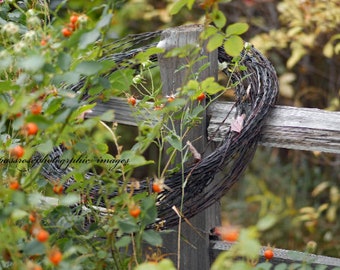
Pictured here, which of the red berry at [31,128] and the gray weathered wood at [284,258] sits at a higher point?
the red berry at [31,128]

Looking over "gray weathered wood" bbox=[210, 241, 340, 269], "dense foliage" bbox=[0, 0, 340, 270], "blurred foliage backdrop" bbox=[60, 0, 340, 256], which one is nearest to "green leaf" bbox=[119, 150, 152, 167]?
"dense foliage" bbox=[0, 0, 340, 270]

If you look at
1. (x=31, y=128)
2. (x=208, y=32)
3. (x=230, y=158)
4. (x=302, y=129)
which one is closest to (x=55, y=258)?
(x=31, y=128)

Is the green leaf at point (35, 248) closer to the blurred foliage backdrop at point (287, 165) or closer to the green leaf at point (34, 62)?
the green leaf at point (34, 62)

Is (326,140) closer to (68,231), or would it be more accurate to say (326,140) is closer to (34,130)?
(68,231)

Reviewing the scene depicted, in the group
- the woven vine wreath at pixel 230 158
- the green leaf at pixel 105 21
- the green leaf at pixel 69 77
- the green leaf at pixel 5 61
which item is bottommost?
the woven vine wreath at pixel 230 158

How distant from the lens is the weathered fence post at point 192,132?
1.83 meters

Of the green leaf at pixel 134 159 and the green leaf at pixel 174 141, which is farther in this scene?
the green leaf at pixel 174 141

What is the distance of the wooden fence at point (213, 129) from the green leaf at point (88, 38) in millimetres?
618

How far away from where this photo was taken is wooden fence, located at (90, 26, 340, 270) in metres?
1.68

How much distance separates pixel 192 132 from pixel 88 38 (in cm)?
72

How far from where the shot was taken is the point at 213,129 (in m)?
1.81

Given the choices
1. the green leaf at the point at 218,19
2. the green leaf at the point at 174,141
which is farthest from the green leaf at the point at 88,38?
the green leaf at the point at 174,141

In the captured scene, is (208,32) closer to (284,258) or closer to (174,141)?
(174,141)

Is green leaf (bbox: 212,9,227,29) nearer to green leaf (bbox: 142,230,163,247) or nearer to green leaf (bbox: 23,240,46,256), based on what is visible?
green leaf (bbox: 142,230,163,247)
